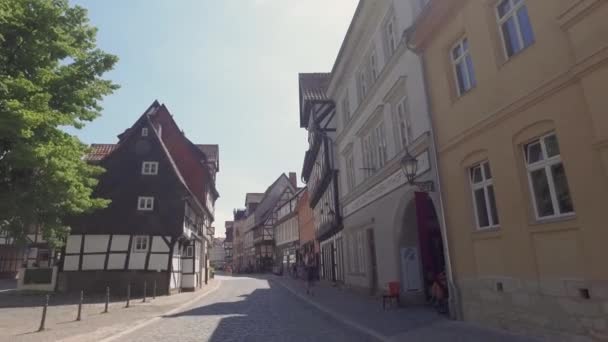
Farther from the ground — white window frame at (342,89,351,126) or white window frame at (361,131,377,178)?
white window frame at (342,89,351,126)

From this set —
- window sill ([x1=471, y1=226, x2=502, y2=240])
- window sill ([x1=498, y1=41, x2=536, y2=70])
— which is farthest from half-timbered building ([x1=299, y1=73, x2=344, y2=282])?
window sill ([x1=498, y1=41, x2=536, y2=70])

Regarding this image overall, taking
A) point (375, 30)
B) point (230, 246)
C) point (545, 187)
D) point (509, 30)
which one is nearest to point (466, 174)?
point (545, 187)

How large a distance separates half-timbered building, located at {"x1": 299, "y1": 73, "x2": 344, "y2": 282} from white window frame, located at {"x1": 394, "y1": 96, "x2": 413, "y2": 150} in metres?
10.1

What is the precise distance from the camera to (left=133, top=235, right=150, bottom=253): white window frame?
2330cm

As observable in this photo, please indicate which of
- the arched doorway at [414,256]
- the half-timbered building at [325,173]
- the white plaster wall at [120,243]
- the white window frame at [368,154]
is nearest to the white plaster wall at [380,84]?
the white window frame at [368,154]

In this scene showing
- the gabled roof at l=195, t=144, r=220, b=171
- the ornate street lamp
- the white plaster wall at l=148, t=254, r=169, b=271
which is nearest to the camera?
the ornate street lamp

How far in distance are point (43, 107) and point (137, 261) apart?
1476 centimetres

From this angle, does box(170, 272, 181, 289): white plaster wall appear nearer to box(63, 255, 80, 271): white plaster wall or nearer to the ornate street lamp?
box(63, 255, 80, 271): white plaster wall

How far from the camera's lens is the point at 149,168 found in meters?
24.8

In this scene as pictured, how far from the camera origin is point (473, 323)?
30.2ft

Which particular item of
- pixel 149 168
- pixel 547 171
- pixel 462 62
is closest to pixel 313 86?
pixel 149 168

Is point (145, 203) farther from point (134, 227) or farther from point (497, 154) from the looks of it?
point (497, 154)

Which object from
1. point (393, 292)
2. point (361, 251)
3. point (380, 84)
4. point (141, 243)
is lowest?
point (393, 292)

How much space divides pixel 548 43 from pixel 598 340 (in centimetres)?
488
